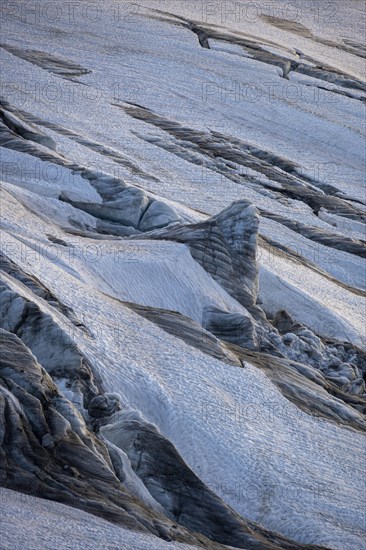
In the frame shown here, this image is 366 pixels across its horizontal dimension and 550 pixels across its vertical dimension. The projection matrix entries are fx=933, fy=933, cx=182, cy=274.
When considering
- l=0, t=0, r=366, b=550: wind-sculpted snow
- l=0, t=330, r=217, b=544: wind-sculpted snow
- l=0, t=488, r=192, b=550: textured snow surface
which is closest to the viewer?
l=0, t=488, r=192, b=550: textured snow surface

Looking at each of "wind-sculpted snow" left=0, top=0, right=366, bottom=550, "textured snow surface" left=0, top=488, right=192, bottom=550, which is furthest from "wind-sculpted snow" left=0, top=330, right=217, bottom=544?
"textured snow surface" left=0, top=488, right=192, bottom=550

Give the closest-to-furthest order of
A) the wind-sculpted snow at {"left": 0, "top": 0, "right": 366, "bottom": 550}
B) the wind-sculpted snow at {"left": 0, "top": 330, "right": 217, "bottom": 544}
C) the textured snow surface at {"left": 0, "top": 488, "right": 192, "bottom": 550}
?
the textured snow surface at {"left": 0, "top": 488, "right": 192, "bottom": 550}, the wind-sculpted snow at {"left": 0, "top": 330, "right": 217, "bottom": 544}, the wind-sculpted snow at {"left": 0, "top": 0, "right": 366, "bottom": 550}

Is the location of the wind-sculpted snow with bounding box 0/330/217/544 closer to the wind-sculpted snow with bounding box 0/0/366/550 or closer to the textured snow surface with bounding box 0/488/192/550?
the wind-sculpted snow with bounding box 0/0/366/550

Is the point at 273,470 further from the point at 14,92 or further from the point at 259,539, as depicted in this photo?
the point at 14,92

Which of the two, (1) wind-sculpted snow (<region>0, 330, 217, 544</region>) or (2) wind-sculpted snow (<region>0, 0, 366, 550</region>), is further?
(2) wind-sculpted snow (<region>0, 0, 366, 550</region>)

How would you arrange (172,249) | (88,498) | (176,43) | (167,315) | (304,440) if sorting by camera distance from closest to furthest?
(88,498) → (304,440) → (167,315) → (172,249) → (176,43)

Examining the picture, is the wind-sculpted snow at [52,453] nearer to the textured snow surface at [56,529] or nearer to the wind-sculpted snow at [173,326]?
the wind-sculpted snow at [173,326]

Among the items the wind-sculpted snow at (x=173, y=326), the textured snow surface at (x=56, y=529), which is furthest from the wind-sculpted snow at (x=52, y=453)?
the textured snow surface at (x=56, y=529)

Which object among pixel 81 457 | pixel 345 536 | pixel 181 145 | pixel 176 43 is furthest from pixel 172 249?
pixel 176 43

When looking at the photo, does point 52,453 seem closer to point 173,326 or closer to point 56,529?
point 56,529
